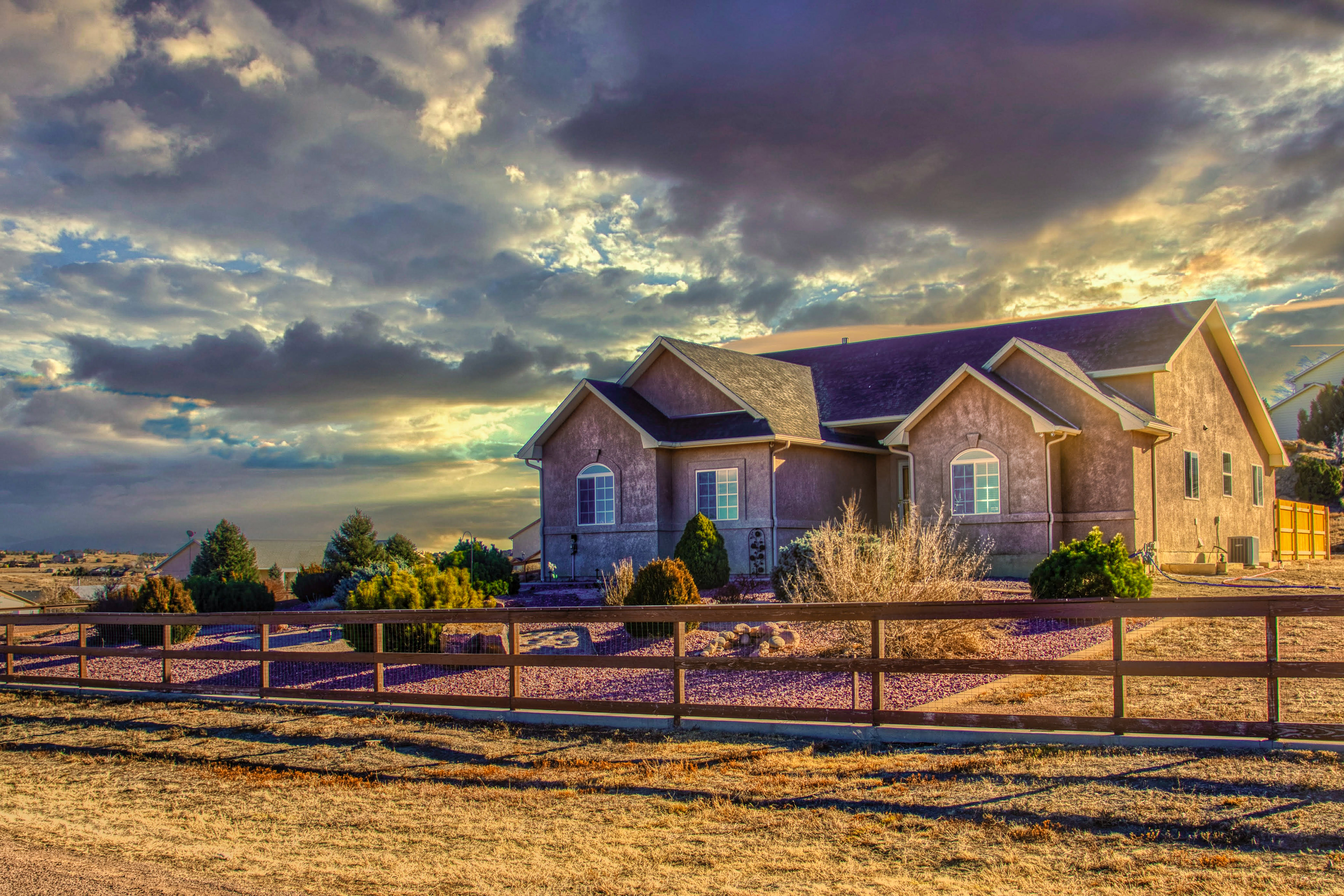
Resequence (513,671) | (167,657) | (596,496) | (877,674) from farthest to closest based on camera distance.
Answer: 1. (596,496)
2. (167,657)
3. (513,671)
4. (877,674)

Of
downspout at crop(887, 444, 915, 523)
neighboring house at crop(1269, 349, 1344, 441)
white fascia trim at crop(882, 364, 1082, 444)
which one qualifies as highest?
neighboring house at crop(1269, 349, 1344, 441)

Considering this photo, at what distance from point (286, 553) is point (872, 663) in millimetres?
51650

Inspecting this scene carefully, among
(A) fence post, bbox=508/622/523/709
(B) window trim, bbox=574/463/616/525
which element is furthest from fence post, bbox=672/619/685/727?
(B) window trim, bbox=574/463/616/525

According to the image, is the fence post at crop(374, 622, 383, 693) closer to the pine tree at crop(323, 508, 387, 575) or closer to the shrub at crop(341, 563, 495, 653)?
the shrub at crop(341, 563, 495, 653)

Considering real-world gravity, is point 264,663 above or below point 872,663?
below

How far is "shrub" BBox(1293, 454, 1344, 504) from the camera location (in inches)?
1737

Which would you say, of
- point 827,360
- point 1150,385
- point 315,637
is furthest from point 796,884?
point 827,360

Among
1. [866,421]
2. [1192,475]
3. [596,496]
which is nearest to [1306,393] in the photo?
[1192,475]

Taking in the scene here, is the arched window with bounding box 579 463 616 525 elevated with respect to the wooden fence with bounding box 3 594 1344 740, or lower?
elevated

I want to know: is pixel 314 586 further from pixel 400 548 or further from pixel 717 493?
pixel 717 493

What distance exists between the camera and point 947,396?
25031mm

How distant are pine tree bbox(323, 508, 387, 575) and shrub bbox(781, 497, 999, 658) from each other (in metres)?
16.8

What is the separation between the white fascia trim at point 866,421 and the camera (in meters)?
27.9

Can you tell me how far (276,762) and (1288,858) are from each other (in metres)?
8.23
